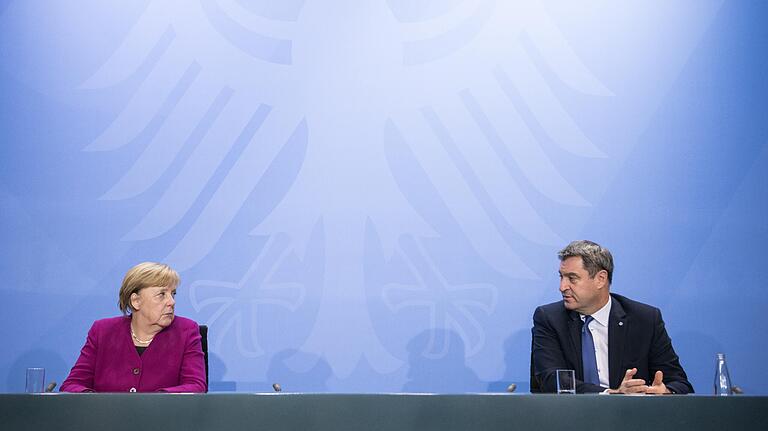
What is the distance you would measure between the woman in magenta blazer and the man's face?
153 centimetres

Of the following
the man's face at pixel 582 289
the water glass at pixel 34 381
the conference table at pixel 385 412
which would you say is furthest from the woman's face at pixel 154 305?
the man's face at pixel 582 289

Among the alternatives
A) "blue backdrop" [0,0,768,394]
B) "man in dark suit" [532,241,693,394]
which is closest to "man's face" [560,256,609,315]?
"man in dark suit" [532,241,693,394]

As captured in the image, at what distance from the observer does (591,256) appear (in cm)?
347

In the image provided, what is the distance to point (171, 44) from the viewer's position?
4.17 metres

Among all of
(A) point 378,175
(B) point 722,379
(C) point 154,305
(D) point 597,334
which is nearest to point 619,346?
(D) point 597,334

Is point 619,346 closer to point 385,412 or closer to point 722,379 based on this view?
point 722,379

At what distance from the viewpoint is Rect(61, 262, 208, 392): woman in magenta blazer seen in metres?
3.23

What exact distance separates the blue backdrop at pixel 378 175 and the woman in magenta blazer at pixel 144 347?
2.20 feet

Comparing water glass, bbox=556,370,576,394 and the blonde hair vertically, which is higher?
the blonde hair

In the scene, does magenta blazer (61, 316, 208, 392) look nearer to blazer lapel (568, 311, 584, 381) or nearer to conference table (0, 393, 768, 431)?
conference table (0, 393, 768, 431)

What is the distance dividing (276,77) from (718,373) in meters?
2.49

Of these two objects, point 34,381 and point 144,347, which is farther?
point 144,347

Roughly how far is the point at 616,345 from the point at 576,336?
0.16 meters

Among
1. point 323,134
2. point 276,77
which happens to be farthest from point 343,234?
point 276,77
